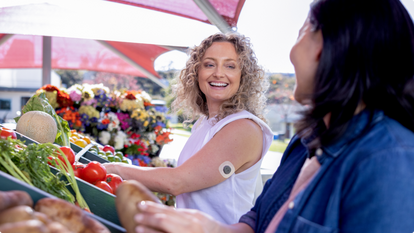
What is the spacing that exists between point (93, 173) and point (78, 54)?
8.05 m

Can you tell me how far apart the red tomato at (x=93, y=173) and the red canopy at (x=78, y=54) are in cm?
582

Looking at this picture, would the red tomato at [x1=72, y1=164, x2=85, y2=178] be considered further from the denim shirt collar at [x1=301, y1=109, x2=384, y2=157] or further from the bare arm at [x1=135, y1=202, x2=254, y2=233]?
the denim shirt collar at [x1=301, y1=109, x2=384, y2=157]

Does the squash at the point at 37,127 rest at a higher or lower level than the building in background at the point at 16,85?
higher

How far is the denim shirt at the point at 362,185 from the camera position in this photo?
722 millimetres

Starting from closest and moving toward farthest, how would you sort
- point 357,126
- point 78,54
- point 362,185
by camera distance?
point 362,185, point 357,126, point 78,54

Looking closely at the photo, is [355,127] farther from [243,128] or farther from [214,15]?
[214,15]

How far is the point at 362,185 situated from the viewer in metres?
0.76

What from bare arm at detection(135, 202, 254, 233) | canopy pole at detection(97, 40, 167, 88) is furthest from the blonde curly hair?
canopy pole at detection(97, 40, 167, 88)

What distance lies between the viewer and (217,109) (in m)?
2.31

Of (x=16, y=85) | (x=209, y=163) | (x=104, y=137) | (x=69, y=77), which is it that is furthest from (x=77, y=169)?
(x=69, y=77)

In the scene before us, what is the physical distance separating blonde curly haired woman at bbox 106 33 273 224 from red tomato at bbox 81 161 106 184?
25 centimetres

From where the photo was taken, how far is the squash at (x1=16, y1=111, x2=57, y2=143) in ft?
6.29

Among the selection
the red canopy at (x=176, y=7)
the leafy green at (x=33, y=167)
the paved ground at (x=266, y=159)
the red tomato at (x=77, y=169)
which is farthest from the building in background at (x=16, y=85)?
the leafy green at (x=33, y=167)

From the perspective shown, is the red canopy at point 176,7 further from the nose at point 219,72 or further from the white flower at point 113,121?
the nose at point 219,72
